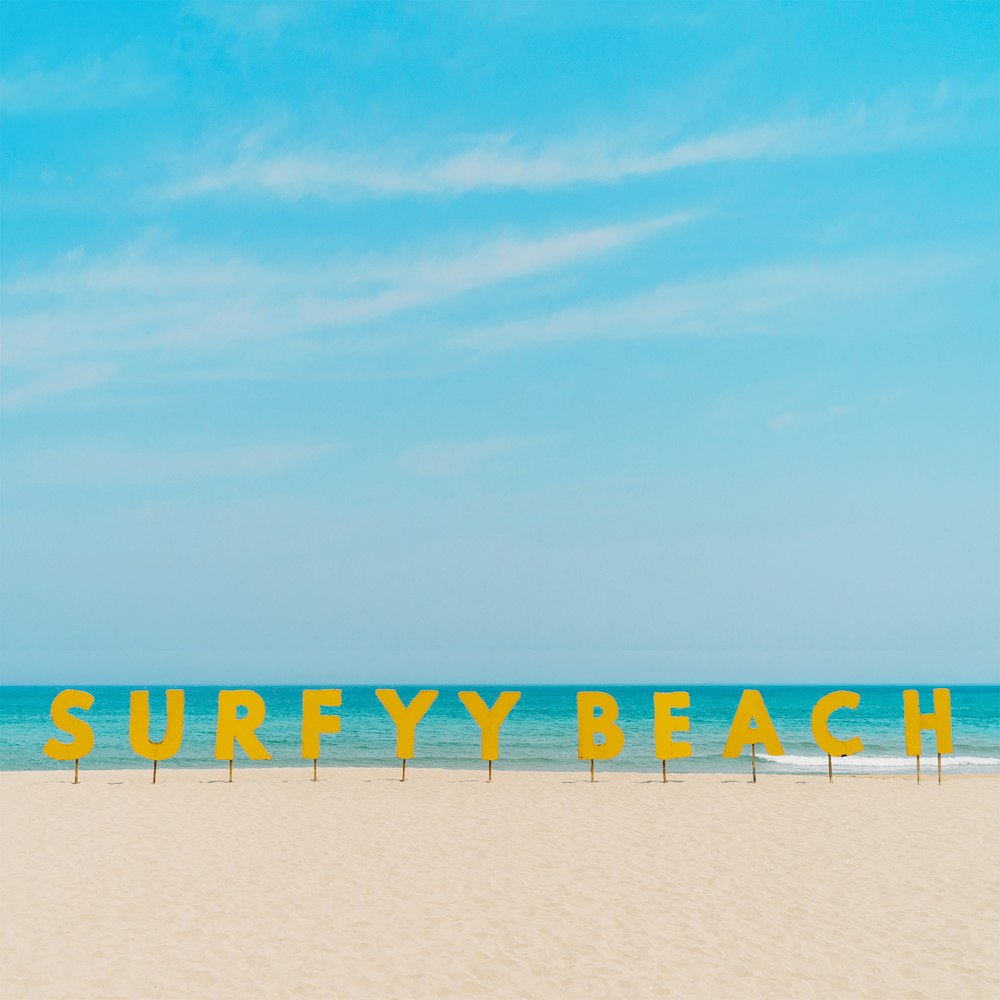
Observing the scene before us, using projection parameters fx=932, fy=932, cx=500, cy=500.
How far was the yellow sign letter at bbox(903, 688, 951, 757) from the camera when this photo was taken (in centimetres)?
2605

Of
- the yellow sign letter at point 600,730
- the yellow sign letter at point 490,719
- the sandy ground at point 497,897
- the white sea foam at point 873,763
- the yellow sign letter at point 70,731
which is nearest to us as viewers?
the sandy ground at point 497,897

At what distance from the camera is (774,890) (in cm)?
1403

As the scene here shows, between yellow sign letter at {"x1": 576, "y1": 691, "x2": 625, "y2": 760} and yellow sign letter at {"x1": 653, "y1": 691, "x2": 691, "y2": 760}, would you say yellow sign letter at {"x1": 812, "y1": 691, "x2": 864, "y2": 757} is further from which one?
yellow sign letter at {"x1": 576, "y1": 691, "x2": 625, "y2": 760}

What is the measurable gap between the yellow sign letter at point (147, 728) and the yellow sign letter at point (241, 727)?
43.8 inches

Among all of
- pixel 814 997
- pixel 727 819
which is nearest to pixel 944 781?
pixel 727 819

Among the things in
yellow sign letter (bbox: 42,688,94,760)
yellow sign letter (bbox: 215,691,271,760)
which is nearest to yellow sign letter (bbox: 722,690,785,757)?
yellow sign letter (bbox: 215,691,271,760)

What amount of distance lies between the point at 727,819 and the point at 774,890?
6.34 metres

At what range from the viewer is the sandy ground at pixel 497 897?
34.2ft

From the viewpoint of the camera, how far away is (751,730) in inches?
1014

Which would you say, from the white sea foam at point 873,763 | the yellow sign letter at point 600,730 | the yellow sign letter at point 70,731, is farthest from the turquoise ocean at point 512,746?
the yellow sign letter at point 70,731

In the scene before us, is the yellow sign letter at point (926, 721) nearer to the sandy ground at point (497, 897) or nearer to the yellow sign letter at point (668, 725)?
the sandy ground at point (497, 897)

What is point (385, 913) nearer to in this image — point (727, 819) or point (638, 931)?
point (638, 931)

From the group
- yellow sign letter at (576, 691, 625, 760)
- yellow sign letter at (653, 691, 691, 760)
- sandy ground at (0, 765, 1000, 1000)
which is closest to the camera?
sandy ground at (0, 765, 1000, 1000)

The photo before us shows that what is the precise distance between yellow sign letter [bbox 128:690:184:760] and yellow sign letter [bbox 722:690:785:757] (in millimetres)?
15080
